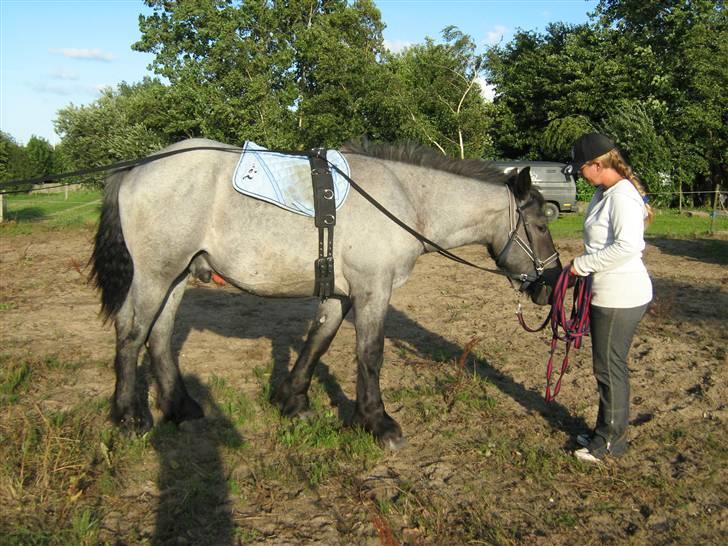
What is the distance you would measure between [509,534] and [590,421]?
1.78 m

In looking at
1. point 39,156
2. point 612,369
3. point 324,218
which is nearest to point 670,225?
point 612,369

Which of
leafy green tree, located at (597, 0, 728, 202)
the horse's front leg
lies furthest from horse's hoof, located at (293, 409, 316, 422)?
leafy green tree, located at (597, 0, 728, 202)

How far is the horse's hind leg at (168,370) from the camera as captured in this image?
431 centimetres

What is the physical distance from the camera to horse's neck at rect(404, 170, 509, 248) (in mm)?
4285

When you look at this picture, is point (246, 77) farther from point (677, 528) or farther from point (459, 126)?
point (677, 528)

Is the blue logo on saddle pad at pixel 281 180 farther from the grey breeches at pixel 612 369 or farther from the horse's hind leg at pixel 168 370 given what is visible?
the grey breeches at pixel 612 369

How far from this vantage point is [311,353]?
14.6 ft

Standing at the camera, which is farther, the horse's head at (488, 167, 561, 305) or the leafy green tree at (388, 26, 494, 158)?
the leafy green tree at (388, 26, 494, 158)

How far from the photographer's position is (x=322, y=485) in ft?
11.4

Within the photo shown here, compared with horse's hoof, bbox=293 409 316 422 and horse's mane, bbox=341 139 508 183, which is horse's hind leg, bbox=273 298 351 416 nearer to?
horse's hoof, bbox=293 409 316 422

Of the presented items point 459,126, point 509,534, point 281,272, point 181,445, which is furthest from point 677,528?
point 459,126

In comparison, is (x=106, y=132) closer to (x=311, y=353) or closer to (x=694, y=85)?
(x=694, y=85)

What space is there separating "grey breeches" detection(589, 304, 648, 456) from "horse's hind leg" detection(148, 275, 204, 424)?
2917 millimetres

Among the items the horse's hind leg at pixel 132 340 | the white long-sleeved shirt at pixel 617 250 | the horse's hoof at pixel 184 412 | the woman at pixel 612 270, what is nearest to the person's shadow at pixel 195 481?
the horse's hoof at pixel 184 412
